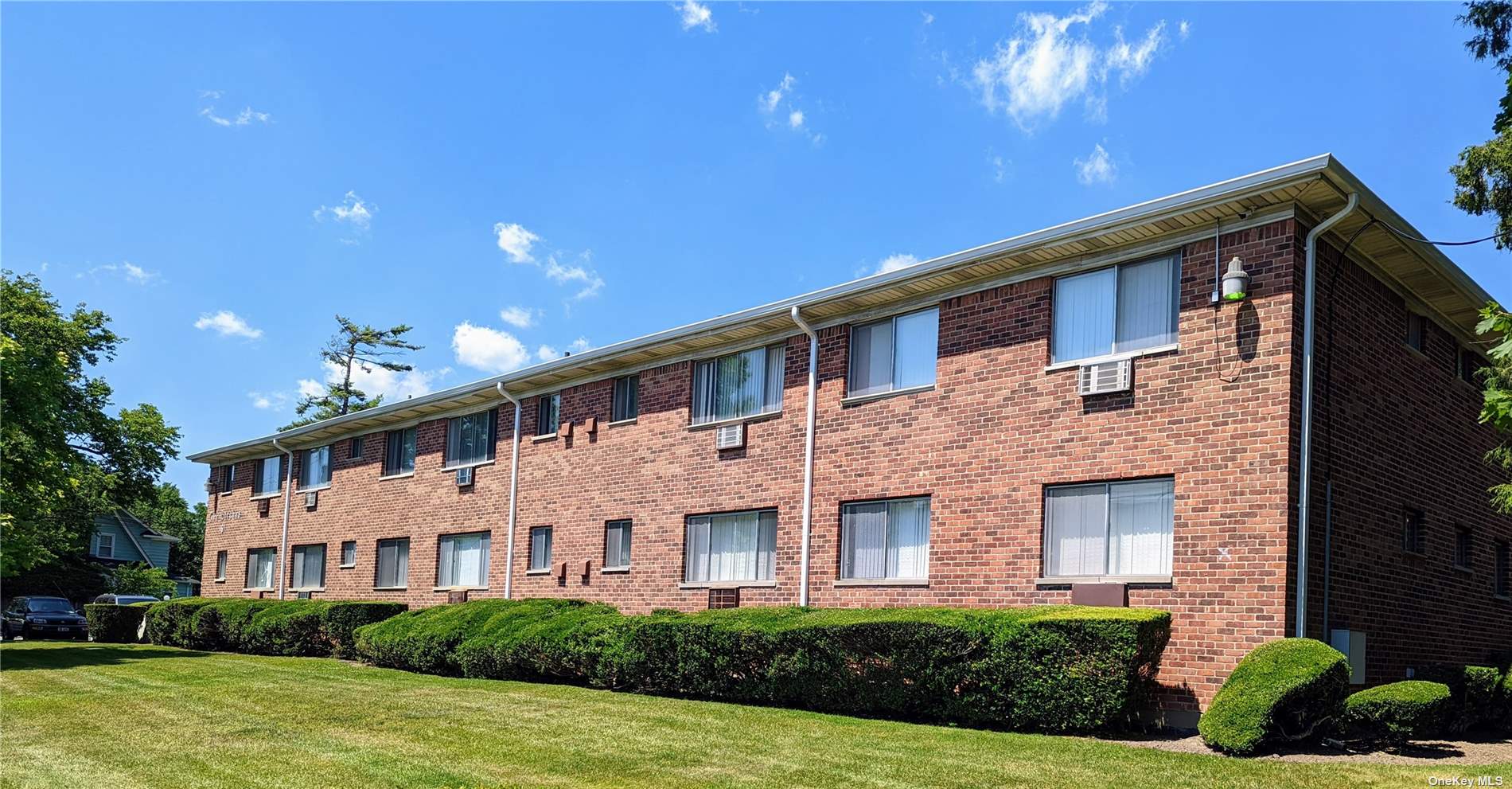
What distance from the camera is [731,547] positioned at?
743 inches

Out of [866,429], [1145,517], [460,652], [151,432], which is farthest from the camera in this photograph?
[151,432]

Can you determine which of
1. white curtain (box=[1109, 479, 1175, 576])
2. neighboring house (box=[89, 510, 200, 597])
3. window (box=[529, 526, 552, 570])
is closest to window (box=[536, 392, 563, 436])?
window (box=[529, 526, 552, 570])

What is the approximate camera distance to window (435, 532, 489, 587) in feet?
80.1

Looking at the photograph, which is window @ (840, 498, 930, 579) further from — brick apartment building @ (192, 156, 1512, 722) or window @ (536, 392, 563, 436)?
window @ (536, 392, 563, 436)

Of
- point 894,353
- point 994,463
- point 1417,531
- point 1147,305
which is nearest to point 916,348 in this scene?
point 894,353

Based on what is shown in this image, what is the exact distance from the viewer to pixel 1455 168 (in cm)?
1499

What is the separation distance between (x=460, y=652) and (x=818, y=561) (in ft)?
20.6

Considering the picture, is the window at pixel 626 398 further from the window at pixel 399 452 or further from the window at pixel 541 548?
the window at pixel 399 452

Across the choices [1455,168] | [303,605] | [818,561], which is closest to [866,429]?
[818,561]

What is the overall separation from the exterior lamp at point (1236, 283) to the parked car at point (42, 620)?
34.9m

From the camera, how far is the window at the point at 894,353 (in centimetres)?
1642

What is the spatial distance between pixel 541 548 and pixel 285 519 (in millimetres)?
11956

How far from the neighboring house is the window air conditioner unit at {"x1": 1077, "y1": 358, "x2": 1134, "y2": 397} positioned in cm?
5411

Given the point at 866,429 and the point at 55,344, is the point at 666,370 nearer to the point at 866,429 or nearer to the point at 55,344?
the point at 866,429
